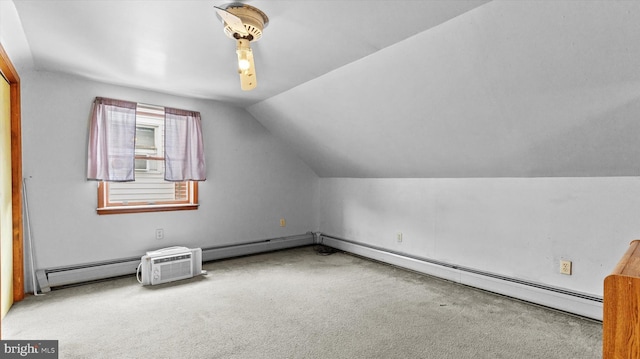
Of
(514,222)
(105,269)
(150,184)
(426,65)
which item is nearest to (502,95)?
(426,65)

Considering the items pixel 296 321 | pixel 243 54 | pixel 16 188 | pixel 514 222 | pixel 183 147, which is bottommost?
pixel 296 321

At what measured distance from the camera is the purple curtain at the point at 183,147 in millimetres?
3975

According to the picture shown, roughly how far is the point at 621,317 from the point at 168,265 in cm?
365

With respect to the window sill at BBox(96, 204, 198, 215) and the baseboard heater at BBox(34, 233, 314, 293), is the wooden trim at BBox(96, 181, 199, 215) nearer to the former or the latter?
the window sill at BBox(96, 204, 198, 215)

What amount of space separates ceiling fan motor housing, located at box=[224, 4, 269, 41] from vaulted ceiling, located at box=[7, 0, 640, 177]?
62mm

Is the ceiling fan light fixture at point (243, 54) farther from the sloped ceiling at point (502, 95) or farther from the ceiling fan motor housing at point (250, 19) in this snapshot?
the sloped ceiling at point (502, 95)

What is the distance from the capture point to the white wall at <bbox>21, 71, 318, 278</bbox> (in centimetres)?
324

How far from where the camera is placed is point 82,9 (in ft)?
6.68

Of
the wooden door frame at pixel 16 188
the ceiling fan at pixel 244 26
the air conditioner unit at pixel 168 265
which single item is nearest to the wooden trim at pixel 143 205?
the air conditioner unit at pixel 168 265

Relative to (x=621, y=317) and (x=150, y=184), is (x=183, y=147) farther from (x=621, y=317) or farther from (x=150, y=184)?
(x=621, y=317)

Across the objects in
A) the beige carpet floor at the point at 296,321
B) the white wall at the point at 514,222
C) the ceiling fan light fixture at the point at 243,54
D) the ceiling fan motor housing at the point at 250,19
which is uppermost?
the ceiling fan motor housing at the point at 250,19

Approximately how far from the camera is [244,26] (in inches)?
80.5

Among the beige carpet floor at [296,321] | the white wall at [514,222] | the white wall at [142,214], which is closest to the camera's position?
the beige carpet floor at [296,321]

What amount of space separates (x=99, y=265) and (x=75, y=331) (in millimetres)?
1281
